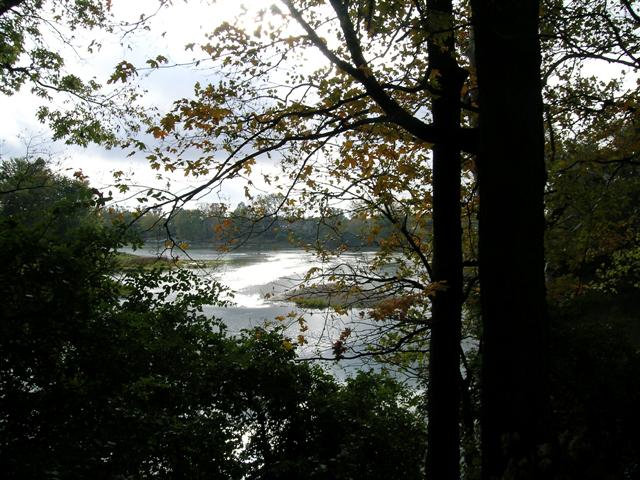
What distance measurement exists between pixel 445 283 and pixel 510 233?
1.84 metres

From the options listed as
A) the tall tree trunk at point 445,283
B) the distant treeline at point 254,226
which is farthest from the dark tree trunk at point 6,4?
the tall tree trunk at point 445,283

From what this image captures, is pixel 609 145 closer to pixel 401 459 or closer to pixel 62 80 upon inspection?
pixel 401 459

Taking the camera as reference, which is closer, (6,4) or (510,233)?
(510,233)

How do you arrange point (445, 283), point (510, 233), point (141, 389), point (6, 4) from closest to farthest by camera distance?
point (510, 233), point (445, 283), point (141, 389), point (6, 4)

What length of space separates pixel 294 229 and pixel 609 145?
529 centimetres

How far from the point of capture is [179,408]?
5.39m

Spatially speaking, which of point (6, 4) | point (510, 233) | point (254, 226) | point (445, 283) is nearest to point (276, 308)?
point (6, 4)

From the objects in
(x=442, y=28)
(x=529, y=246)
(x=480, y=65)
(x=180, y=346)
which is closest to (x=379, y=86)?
(x=442, y=28)

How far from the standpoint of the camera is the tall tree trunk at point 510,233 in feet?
8.55

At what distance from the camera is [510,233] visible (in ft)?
9.02

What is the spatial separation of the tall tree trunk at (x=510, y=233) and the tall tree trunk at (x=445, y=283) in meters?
1.42

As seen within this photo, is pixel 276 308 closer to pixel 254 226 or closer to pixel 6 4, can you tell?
pixel 6 4

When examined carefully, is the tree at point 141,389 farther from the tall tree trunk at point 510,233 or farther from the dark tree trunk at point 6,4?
the dark tree trunk at point 6,4

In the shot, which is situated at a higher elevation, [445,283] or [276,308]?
[445,283]
